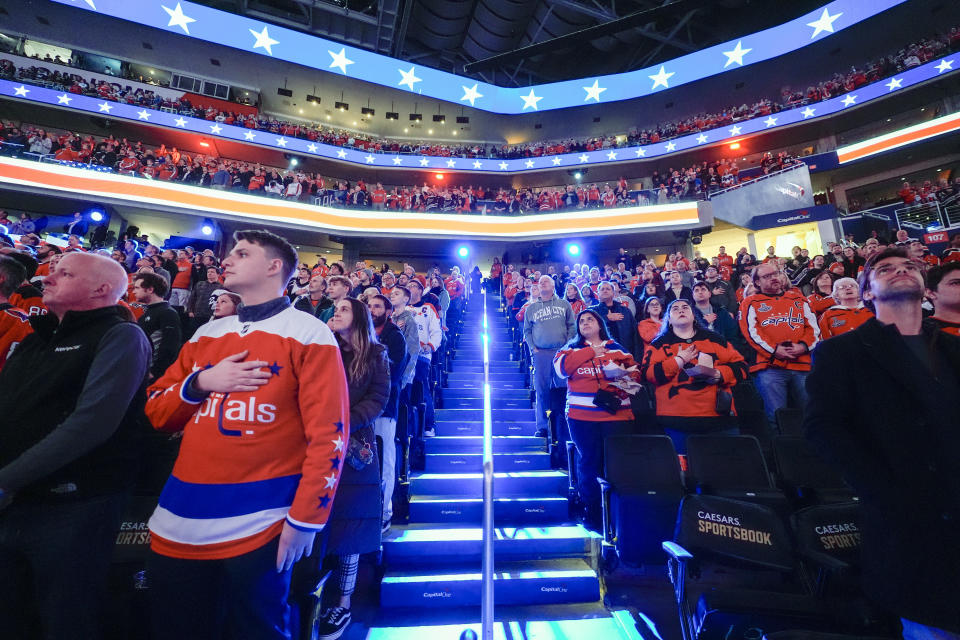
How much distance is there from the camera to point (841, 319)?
3.47m

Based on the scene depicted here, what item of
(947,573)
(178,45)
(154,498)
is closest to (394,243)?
(178,45)

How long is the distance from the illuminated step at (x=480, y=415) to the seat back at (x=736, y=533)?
248 cm

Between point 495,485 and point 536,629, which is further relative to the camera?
point 495,485

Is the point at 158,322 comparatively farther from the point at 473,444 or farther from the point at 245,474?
the point at 473,444

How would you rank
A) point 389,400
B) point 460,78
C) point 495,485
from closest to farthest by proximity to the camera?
1. point 389,400
2. point 495,485
3. point 460,78

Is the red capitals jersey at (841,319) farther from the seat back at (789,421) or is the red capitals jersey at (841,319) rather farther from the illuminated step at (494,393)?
the illuminated step at (494,393)

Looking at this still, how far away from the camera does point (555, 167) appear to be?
17.6 m

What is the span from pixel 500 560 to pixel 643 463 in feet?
3.51

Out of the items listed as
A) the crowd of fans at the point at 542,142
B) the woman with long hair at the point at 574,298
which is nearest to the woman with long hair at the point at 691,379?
the woman with long hair at the point at 574,298

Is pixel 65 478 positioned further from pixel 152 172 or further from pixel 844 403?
pixel 152 172

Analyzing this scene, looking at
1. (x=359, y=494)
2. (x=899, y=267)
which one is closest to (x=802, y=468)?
(x=899, y=267)

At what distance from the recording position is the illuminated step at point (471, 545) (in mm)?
2428

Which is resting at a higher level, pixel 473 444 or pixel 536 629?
pixel 473 444

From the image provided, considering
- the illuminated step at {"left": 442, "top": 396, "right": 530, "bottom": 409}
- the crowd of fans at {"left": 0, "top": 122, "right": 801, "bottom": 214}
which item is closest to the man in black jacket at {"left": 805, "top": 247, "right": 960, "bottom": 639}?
the illuminated step at {"left": 442, "top": 396, "right": 530, "bottom": 409}
